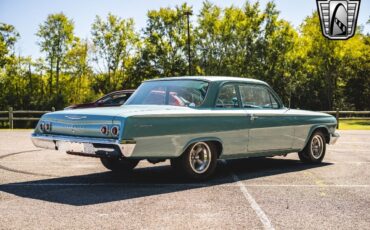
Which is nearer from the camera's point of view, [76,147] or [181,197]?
[181,197]

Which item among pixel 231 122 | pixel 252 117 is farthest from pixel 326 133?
pixel 231 122

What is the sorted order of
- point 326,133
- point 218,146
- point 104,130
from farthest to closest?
1. point 326,133
2. point 218,146
3. point 104,130

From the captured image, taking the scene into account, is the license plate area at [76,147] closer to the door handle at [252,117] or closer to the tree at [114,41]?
the door handle at [252,117]

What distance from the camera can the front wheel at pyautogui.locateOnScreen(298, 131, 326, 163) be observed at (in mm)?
9133

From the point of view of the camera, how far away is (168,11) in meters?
53.5

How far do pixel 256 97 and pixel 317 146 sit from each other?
82.0 inches

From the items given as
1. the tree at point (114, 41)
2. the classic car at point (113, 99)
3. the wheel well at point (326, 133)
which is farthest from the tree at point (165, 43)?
the wheel well at point (326, 133)

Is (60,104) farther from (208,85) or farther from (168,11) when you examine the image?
(208,85)

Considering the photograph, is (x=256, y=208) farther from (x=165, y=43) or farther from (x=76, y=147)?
(x=165, y=43)

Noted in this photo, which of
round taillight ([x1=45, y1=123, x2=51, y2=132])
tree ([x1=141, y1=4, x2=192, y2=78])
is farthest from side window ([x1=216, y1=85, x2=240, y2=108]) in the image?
tree ([x1=141, y1=4, x2=192, y2=78])

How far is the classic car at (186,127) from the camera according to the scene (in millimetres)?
5984

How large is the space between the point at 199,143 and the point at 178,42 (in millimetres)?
46467

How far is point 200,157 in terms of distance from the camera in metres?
6.99

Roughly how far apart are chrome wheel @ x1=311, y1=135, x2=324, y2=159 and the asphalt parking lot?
33 centimetres
